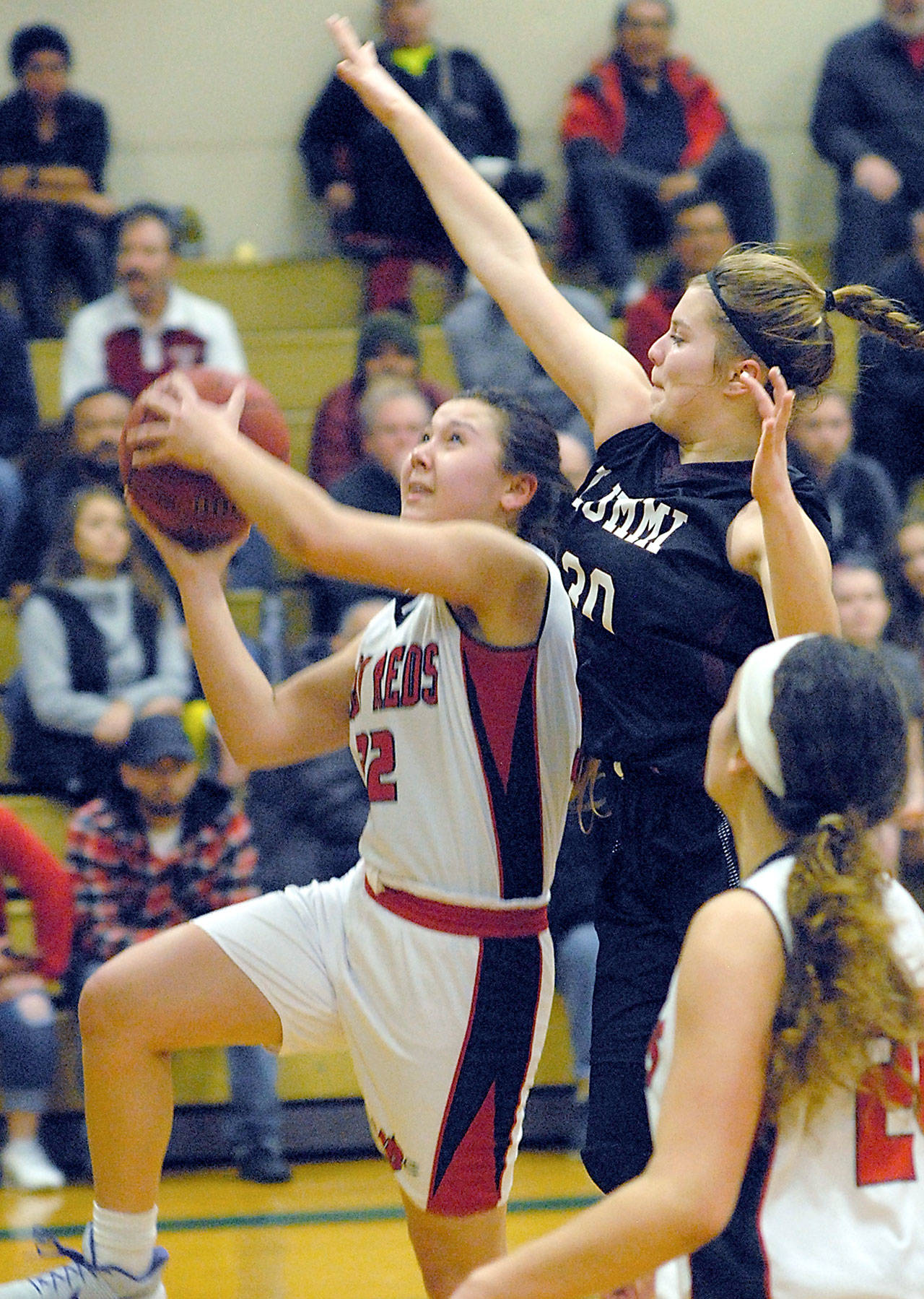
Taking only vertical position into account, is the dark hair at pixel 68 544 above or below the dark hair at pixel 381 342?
below

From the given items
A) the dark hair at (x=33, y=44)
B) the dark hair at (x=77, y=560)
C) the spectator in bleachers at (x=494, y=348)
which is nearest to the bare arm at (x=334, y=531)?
the dark hair at (x=77, y=560)

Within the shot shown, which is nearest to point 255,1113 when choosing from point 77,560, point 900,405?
point 77,560

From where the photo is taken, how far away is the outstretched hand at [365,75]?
329 cm

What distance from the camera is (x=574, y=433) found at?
21.5 feet

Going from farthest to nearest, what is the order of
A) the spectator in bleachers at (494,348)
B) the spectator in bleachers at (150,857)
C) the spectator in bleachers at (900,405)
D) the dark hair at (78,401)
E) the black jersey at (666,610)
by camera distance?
the spectator in bleachers at (900,405)
the spectator in bleachers at (494,348)
the dark hair at (78,401)
the spectator in bleachers at (150,857)
the black jersey at (666,610)

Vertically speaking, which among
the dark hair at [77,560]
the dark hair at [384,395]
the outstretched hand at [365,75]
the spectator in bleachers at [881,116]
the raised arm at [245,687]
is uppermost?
the spectator in bleachers at [881,116]

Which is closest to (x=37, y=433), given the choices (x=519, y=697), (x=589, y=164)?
(x=589, y=164)

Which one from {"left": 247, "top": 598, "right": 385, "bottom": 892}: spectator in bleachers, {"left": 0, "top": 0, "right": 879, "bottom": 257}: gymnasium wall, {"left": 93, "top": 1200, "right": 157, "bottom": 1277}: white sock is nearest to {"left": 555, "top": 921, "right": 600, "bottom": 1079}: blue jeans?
{"left": 247, "top": 598, "right": 385, "bottom": 892}: spectator in bleachers

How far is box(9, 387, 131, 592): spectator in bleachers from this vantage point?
20.5 ft

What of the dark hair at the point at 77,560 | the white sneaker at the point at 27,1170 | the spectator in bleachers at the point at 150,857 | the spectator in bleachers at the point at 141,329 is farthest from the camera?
the spectator in bleachers at the point at 141,329

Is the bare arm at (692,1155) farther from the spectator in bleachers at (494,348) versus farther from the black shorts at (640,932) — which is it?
the spectator in bleachers at (494,348)

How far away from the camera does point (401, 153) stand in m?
8.05

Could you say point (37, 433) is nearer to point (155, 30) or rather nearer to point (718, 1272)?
point (155, 30)

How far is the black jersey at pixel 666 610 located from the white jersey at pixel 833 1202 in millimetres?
756
